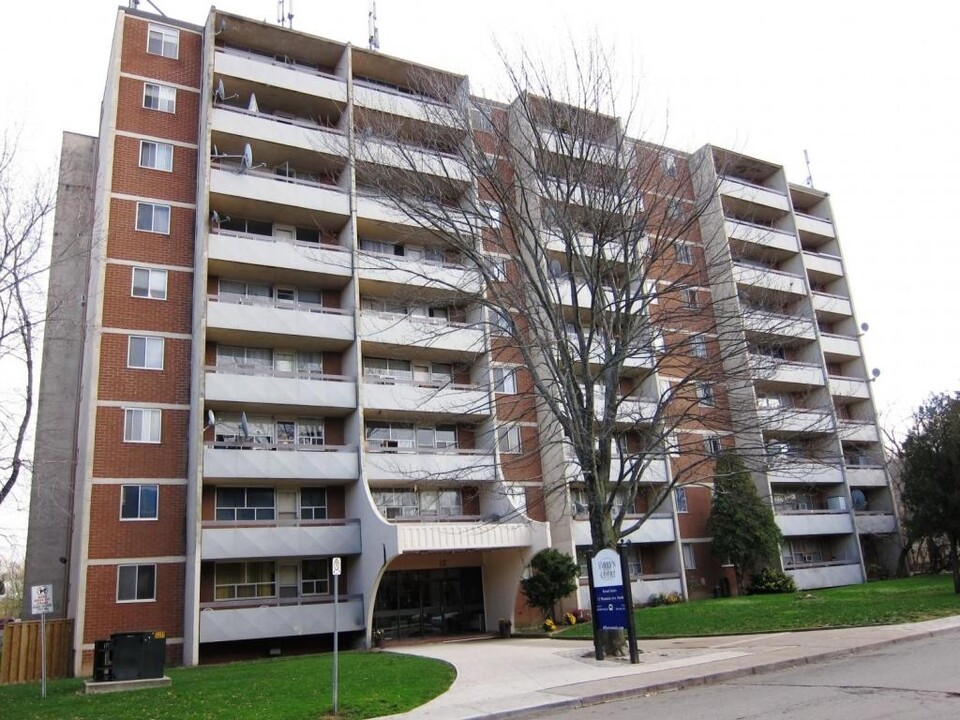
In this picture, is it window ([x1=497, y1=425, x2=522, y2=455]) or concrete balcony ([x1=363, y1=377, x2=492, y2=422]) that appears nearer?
concrete balcony ([x1=363, y1=377, x2=492, y2=422])

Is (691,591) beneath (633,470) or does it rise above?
beneath

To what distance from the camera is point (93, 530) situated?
2409 cm

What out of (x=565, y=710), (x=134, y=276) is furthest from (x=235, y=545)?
(x=565, y=710)

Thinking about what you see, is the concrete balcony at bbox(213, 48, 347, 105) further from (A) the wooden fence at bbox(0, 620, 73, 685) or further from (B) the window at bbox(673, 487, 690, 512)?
(B) the window at bbox(673, 487, 690, 512)

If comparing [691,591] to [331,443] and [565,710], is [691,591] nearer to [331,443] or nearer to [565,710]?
[331,443]

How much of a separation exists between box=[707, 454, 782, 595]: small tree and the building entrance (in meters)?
11.2

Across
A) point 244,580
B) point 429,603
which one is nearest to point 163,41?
point 244,580

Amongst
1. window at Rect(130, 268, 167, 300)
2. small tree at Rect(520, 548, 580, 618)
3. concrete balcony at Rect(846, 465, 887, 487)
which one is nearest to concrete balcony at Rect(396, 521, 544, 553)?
small tree at Rect(520, 548, 580, 618)

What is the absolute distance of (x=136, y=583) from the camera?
79.6 feet

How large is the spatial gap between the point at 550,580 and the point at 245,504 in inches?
433

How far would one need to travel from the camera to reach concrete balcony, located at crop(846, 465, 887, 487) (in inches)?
1652

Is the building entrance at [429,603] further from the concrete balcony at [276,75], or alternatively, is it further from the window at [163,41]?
the window at [163,41]

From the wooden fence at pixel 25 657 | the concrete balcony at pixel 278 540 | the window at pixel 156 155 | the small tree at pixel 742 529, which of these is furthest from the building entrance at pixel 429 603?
the window at pixel 156 155

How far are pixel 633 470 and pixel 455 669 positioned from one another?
233 inches
